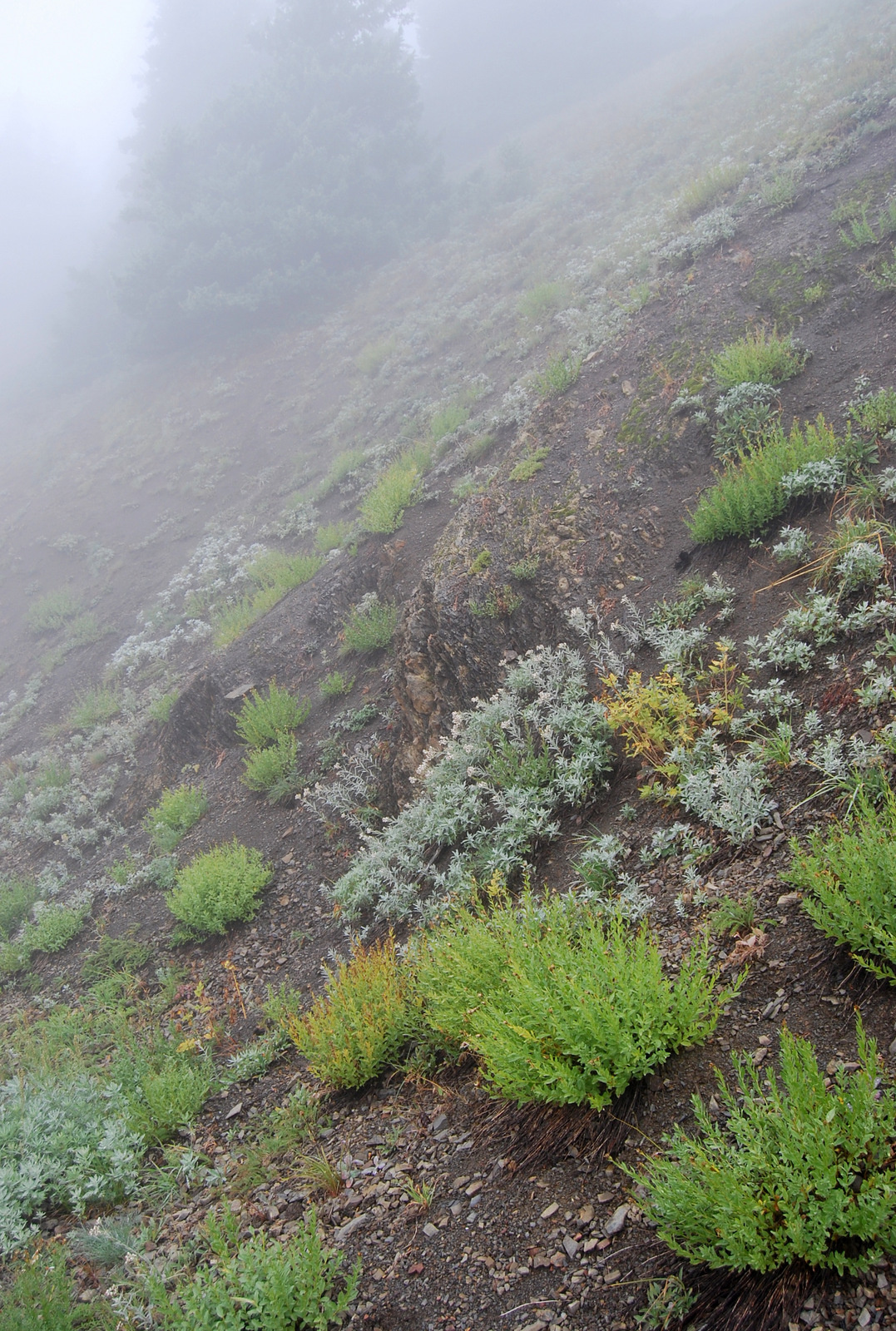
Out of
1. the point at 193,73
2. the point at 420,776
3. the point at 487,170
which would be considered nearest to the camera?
the point at 420,776

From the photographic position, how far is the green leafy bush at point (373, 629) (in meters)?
9.48

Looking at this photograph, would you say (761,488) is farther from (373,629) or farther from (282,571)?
(282,571)

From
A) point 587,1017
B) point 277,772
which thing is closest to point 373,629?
point 277,772

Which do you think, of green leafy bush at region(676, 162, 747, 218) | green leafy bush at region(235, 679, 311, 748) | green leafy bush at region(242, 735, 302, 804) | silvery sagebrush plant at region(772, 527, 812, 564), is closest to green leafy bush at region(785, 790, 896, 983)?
silvery sagebrush plant at region(772, 527, 812, 564)

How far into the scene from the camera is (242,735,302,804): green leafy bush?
8539 millimetres

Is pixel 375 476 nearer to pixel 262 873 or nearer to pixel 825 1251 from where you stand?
pixel 262 873

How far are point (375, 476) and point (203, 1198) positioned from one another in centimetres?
1249

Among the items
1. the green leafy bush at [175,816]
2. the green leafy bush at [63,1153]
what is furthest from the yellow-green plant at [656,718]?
the green leafy bush at [175,816]

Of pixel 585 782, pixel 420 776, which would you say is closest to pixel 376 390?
pixel 420 776

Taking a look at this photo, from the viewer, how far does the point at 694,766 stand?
4242 mm

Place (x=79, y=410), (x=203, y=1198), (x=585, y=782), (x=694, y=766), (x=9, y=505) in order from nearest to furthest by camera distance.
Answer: (x=203, y=1198)
(x=694, y=766)
(x=585, y=782)
(x=9, y=505)
(x=79, y=410)

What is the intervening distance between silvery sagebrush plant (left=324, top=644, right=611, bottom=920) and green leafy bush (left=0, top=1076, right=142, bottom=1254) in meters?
2.18

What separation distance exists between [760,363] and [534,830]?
221 inches

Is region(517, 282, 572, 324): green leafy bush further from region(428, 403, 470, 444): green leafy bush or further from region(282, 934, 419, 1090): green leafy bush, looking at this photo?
region(282, 934, 419, 1090): green leafy bush
